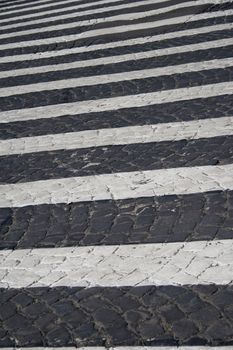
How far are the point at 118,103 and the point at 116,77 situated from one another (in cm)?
95

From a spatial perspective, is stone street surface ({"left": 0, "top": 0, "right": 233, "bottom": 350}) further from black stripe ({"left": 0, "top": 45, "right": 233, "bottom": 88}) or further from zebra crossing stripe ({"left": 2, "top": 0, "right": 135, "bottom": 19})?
zebra crossing stripe ({"left": 2, "top": 0, "right": 135, "bottom": 19})

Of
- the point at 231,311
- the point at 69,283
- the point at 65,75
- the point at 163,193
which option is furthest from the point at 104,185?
the point at 65,75

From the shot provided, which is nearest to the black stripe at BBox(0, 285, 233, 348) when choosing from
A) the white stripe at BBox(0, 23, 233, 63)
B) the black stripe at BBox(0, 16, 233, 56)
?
the white stripe at BBox(0, 23, 233, 63)

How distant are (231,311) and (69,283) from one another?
3.52ft

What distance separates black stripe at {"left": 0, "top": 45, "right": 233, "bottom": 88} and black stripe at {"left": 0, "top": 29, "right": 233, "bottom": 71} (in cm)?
47

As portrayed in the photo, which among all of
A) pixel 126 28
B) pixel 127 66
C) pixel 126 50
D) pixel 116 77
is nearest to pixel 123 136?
pixel 116 77

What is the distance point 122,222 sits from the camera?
5129mm

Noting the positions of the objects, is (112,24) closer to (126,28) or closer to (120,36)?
(126,28)

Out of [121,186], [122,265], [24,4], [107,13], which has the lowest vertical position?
[24,4]

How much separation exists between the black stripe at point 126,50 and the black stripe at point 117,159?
3.21 m

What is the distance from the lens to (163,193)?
541cm

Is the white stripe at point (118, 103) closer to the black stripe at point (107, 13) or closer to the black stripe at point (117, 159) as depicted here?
the black stripe at point (117, 159)

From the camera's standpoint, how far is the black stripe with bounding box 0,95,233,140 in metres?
6.84

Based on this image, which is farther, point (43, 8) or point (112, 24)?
point (43, 8)
